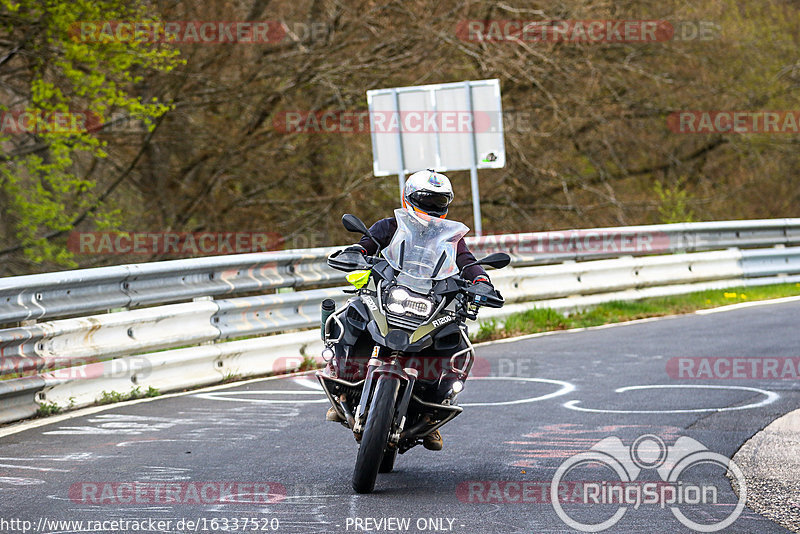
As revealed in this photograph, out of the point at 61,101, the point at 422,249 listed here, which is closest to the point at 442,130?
the point at 61,101

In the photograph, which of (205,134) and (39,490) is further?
(205,134)

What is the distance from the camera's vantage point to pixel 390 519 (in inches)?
231

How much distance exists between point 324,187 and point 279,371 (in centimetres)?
1150

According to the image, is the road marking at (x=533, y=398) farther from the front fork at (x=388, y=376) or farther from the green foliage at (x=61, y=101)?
the green foliage at (x=61, y=101)

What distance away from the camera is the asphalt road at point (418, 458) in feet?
19.5

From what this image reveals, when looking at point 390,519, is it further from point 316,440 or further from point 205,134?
point 205,134

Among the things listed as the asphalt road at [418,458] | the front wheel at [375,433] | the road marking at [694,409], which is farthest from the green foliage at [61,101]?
the front wheel at [375,433]

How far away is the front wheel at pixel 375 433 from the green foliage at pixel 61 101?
12222mm

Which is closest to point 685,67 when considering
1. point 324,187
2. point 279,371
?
point 324,187

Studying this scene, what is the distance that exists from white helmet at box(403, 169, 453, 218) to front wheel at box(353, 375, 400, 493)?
1.13 meters

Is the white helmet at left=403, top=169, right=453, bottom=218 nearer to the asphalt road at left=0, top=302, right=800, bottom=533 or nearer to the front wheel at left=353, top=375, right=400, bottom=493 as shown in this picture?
the front wheel at left=353, top=375, right=400, bottom=493

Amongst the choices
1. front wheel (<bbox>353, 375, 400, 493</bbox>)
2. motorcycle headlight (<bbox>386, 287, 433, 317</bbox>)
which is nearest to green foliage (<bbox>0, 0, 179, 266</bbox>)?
motorcycle headlight (<bbox>386, 287, 433, 317</bbox>)

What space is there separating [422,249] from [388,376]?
825 millimetres

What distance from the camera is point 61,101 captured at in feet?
60.0
